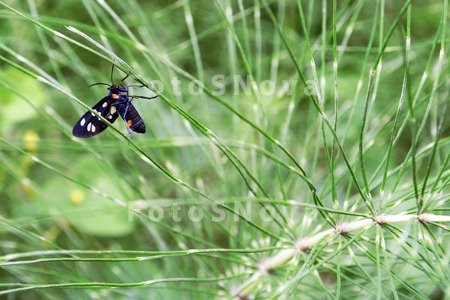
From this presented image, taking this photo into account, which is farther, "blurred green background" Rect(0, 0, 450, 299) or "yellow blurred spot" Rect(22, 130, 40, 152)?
"yellow blurred spot" Rect(22, 130, 40, 152)

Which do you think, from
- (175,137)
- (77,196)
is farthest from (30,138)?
(175,137)

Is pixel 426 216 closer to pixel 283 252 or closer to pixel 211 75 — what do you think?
pixel 283 252

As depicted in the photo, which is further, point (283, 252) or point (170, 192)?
point (170, 192)

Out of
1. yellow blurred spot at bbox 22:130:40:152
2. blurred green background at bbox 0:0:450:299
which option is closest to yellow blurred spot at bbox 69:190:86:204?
blurred green background at bbox 0:0:450:299

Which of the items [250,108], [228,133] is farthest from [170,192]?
[250,108]

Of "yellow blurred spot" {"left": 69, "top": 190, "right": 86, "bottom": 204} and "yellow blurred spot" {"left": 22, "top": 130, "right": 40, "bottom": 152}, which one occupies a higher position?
"yellow blurred spot" {"left": 22, "top": 130, "right": 40, "bottom": 152}

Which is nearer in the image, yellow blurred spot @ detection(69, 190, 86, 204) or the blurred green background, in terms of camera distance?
the blurred green background

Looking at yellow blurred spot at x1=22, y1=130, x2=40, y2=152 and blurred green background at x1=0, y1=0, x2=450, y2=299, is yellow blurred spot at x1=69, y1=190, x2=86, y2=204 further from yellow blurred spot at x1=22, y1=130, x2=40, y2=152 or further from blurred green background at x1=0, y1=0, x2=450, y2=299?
yellow blurred spot at x1=22, y1=130, x2=40, y2=152

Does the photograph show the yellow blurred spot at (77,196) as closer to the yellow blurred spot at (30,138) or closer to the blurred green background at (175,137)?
the blurred green background at (175,137)
